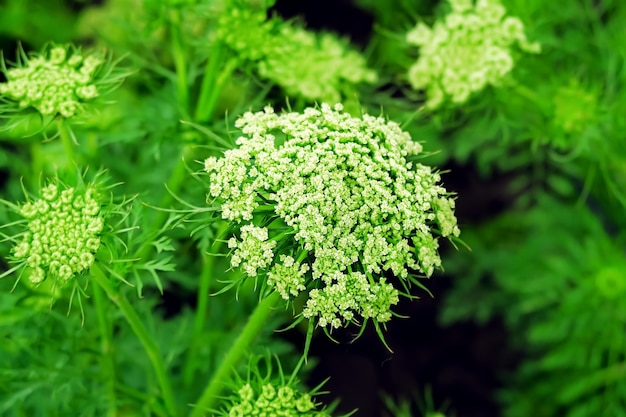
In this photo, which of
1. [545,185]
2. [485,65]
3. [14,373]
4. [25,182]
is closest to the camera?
[14,373]

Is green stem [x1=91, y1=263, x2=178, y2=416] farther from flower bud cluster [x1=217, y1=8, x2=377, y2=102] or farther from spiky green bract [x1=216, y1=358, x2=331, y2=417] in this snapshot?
flower bud cluster [x1=217, y1=8, x2=377, y2=102]

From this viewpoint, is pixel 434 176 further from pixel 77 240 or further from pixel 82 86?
pixel 82 86

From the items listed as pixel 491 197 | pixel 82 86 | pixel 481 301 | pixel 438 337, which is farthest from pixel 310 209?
pixel 491 197

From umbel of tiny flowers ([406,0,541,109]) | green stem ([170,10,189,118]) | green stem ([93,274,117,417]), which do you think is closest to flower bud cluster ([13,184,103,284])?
green stem ([93,274,117,417])

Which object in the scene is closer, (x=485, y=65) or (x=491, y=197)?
(x=485, y=65)

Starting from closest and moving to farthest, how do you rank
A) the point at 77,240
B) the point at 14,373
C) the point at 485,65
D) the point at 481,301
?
the point at 77,240
the point at 14,373
the point at 485,65
the point at 481,301

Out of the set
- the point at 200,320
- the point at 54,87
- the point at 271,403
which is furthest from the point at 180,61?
the point at 271,403

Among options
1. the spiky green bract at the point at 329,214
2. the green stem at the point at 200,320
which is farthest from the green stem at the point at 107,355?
the spiky green bract at the point at 329,214
